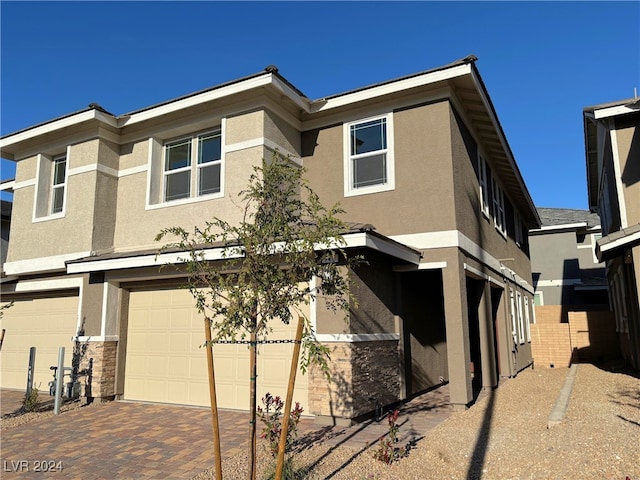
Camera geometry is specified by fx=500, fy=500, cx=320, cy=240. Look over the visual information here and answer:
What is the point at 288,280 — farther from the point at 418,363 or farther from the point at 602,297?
the point at 602,297

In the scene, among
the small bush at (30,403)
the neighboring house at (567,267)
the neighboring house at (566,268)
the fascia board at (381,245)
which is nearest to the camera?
the fascia board at (381,245)

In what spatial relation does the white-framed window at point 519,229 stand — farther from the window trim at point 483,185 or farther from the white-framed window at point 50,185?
the white-framed window at point 50,185

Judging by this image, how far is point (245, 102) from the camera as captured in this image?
10492mm

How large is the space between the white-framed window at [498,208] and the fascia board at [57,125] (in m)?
10.6

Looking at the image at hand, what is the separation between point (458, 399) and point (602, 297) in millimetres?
22174

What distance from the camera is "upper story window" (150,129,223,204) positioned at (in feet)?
36.2

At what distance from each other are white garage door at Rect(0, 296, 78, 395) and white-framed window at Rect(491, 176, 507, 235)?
11705mm

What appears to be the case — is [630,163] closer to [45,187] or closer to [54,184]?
[54,184]

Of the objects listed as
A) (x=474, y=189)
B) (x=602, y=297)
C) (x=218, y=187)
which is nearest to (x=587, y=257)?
(x=602, y=297)

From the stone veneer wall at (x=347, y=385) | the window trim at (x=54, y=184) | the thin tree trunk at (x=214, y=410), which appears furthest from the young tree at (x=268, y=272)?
the window trim at (x=54, y=184)

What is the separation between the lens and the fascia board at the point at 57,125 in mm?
11516

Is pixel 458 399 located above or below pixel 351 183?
below

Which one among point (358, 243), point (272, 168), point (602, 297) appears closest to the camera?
point (272, 168)

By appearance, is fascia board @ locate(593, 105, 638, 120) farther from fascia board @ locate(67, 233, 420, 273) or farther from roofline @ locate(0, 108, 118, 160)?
roofline @ locate(0, 108, 118, 160)
